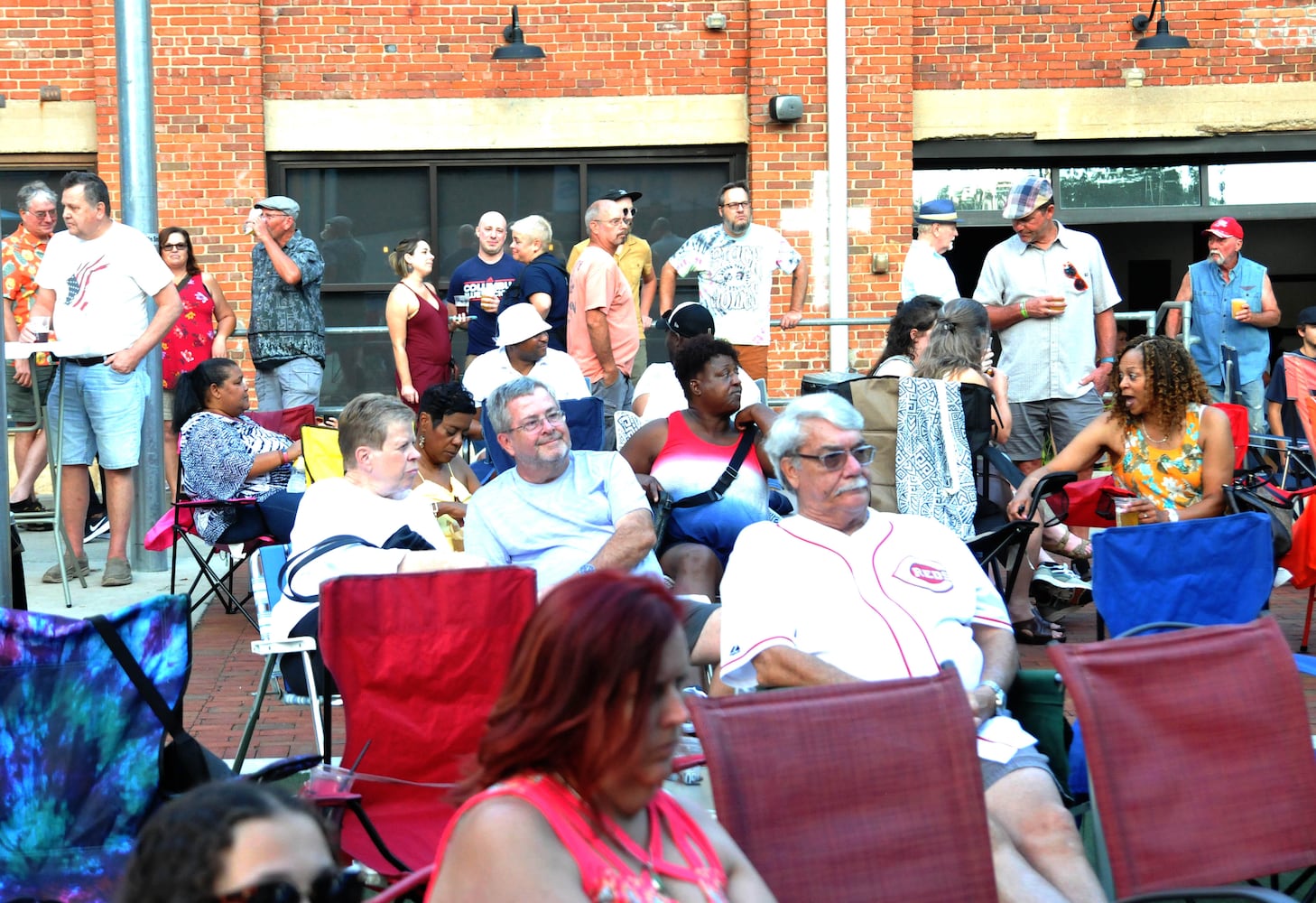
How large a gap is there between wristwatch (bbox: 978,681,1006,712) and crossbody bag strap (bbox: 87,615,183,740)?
76.8 inches

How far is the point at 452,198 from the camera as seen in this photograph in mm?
12891

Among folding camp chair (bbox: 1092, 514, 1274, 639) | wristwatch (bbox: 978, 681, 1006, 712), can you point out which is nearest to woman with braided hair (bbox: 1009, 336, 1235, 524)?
folding camp chair (bbox: 1092, 514, 1274, 639)

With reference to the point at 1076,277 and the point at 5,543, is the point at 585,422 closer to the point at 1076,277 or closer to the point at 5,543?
the point at 5,543

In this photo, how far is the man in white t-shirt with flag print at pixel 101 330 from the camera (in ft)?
26.7

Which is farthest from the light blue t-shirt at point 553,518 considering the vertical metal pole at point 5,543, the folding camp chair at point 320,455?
the folding camp chair at point 320,455

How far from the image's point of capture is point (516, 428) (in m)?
5.35

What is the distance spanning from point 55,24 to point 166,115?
1.20 meters

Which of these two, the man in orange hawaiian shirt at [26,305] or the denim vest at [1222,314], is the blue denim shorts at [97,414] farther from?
the denim vest at [1222,314]

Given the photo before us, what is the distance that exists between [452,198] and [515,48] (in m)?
1.37

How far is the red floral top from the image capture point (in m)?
10.2

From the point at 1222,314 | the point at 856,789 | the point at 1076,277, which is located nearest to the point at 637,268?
the point at 1076,277

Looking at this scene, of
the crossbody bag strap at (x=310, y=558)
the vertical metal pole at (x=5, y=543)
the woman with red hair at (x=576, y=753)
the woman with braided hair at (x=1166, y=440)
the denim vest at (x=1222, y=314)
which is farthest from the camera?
the denim vest at (x=1222, y=314)

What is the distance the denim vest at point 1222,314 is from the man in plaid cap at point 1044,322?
112 inches

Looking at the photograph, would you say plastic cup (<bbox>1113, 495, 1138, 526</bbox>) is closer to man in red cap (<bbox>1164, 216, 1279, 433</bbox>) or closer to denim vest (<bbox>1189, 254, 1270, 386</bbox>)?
man in red cap (<bbox>1164, 216, 1279, 433</bbox>)
